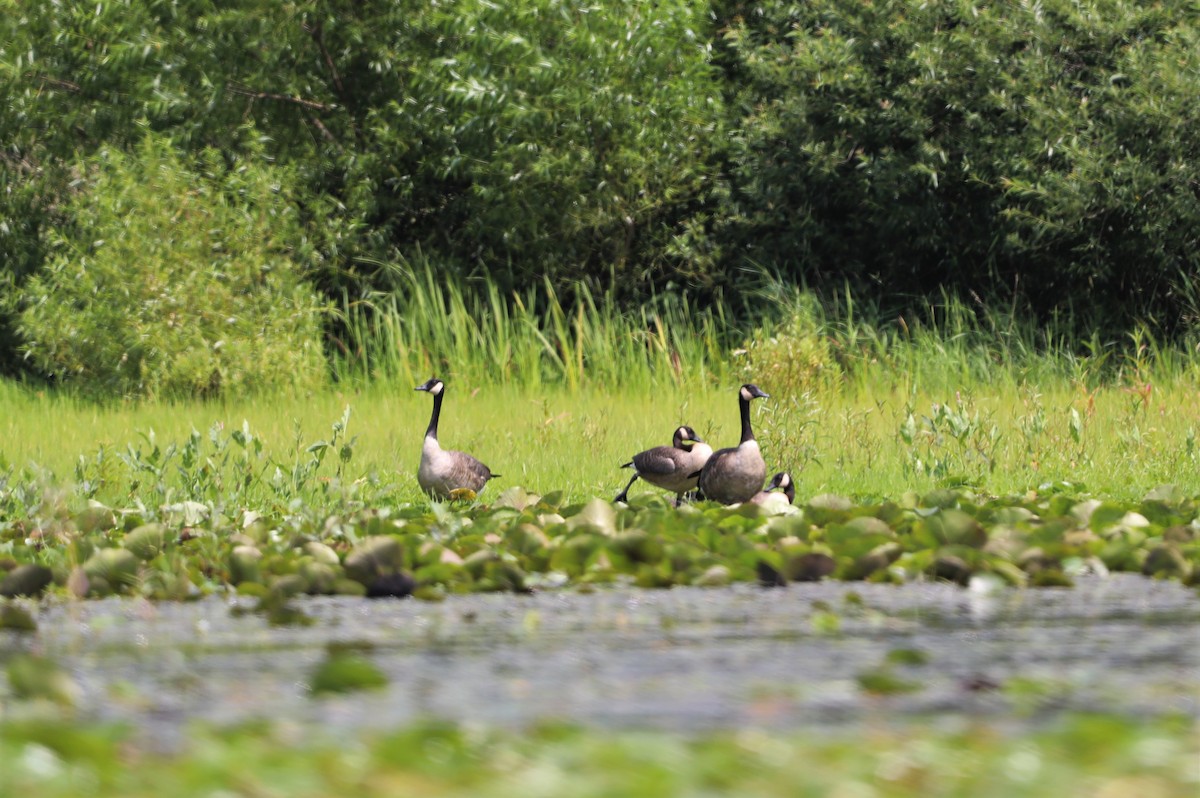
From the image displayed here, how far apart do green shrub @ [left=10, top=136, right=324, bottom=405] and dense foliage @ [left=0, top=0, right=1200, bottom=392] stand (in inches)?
7.5

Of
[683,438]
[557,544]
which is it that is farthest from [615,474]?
[557,544]

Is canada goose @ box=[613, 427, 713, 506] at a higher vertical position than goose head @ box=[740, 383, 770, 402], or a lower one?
lower

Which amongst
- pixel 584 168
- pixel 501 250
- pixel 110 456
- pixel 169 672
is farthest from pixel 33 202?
pixel 169 672

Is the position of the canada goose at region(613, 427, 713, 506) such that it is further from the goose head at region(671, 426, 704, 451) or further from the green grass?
the green grass

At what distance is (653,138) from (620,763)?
14.7 meters

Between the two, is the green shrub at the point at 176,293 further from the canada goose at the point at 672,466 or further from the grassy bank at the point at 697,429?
the canada goose at the point at 672,466

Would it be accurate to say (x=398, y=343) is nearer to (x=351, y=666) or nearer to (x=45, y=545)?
(x=45, y=545)

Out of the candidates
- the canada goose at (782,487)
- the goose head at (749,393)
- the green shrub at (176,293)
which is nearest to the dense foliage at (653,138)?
the green shrub at (176,293)

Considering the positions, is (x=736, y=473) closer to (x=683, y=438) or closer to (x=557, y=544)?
(x=683, y=438)

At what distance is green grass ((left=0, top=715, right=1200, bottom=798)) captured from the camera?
2.85 meters

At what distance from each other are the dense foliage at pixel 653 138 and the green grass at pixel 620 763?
42.9 feet

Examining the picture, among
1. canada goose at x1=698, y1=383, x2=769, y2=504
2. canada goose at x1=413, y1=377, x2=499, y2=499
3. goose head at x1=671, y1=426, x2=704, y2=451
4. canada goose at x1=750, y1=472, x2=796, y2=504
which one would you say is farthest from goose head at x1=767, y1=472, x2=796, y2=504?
canada goose at x1=413, y1=377, x2=499, y2=499

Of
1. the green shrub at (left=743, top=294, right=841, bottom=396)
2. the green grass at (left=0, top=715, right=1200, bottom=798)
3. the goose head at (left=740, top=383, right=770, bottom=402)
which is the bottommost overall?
the green shrub at (left=743, top=294, right=841, bottom=396)

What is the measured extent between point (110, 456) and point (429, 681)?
601cm
